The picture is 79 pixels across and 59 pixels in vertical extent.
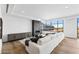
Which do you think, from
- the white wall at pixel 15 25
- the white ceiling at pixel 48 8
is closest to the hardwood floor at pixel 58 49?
the white ceiling at pixel 48 8

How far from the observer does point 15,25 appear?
243 inches

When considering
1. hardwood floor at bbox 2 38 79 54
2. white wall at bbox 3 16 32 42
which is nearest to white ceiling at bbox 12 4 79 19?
white wall at bbox 3 16 32 42

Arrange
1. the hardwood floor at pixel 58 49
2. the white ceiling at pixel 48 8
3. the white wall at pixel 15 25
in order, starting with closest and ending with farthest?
the hardwood floor at pixel 58 49, the white ceiling at pixel 48 8, the white wall at pixel 15 25

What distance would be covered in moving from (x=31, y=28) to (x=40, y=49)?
5.21m

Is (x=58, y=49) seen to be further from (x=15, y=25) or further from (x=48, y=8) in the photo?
(x=15, y=25)

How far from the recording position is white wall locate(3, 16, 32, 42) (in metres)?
5.45

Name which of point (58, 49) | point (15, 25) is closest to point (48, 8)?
point (58, 49)

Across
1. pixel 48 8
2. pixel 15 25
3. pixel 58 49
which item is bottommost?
pixel 58 49

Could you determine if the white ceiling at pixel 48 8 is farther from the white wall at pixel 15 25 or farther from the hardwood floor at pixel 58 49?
the hardwood floor at pixel 58 49

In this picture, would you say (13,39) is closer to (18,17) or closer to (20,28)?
(20,28)

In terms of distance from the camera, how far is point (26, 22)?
275 inches

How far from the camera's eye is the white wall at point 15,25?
17.9ft

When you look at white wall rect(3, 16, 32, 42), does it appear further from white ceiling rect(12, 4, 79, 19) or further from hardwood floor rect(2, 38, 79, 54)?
hardwood floor rect(2, 38, 79, 54)
